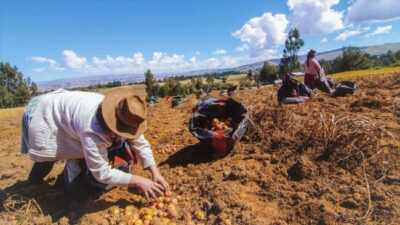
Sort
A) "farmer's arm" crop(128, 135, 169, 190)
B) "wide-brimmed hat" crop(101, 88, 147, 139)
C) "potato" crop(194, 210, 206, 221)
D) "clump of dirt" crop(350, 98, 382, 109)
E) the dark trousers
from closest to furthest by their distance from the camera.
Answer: "wide-brimmed hat" crop(101, 88, 147, 139) → "potato" crop(194, 210, 206, 221) → "farmer's arm" crop(128, 135, 169, 190) → the dark trousers → "clump of dirt" crop(350, 98, 382, 109)

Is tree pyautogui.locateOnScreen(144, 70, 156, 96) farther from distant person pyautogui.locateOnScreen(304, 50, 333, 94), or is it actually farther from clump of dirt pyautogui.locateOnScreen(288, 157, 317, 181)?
clump of dirt pyautogui.locateOnScreen(288, 157, 317, 181)

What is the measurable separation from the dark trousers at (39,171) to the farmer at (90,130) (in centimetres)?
30

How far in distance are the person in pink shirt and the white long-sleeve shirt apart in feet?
20.0

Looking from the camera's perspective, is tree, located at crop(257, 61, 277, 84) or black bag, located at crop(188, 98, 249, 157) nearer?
black bag, located at crop(188, 98, 249, 157)

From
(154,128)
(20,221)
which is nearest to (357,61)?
(154,128)

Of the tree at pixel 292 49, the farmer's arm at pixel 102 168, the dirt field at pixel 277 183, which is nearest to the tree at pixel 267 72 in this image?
the tree at pixel 292 49

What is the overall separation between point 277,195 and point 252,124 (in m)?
1.43

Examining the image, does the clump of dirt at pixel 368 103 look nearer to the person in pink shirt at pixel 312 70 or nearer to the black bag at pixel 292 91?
the black bag at pixel 292 91

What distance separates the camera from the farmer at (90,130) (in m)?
2.20

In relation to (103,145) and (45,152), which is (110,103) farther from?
(45,152)

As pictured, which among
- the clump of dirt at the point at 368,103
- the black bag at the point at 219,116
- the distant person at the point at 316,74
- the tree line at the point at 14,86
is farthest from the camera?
the tree line at the point at 14,86

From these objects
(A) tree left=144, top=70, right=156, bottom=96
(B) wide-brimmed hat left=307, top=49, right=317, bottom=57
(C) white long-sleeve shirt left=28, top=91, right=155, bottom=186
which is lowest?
(A) tree left=144, top=70, right=156, bottom=96

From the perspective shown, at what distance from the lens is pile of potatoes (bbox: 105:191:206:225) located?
2432mm

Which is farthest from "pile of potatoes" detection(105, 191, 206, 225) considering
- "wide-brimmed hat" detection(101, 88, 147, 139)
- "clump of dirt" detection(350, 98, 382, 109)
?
"clump of dirt" detection(350, 98, 382, 109)
